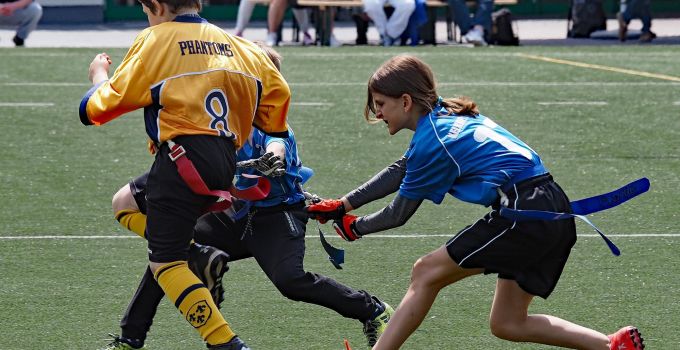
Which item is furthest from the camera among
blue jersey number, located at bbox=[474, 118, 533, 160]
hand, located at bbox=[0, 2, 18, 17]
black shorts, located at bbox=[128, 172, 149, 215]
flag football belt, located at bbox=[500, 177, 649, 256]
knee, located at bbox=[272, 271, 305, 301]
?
hand, located at bbox=[0, 2, 18, 17]

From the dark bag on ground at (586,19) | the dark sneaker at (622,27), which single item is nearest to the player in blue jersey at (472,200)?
the dark sneaker at (622,27)

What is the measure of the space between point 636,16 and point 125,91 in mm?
16527

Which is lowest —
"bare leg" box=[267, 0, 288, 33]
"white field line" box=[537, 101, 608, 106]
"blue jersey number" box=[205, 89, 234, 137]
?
"bare leg" box=[267, 0, 288, 33]

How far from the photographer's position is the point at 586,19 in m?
21.4

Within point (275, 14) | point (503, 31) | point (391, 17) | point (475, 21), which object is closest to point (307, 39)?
point (275, 14)

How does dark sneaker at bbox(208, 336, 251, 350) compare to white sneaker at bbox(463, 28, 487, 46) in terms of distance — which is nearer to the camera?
dark sneaker at bbox(208, 336, 251, 350)

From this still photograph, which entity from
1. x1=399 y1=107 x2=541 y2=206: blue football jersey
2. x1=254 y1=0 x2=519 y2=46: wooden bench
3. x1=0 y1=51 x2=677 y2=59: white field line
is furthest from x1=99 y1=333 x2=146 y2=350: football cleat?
x1=254 y1=0 x2=519 y2=46: wooden bench

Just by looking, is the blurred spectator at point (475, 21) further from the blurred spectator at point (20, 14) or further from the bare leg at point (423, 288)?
the bare leg at point (423, 288)

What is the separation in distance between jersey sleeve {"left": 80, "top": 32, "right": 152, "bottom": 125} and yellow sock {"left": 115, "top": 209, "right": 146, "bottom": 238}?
2.31 ft

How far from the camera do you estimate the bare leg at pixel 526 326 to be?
505cm

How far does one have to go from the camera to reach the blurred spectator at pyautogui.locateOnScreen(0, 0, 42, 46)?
17781mm

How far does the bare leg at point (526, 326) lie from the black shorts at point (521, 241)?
0.09 metres

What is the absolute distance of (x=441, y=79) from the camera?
1425 cm

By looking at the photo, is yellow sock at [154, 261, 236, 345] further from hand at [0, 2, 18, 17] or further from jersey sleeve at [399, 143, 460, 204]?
hand at [0, 2, 18, 17]
